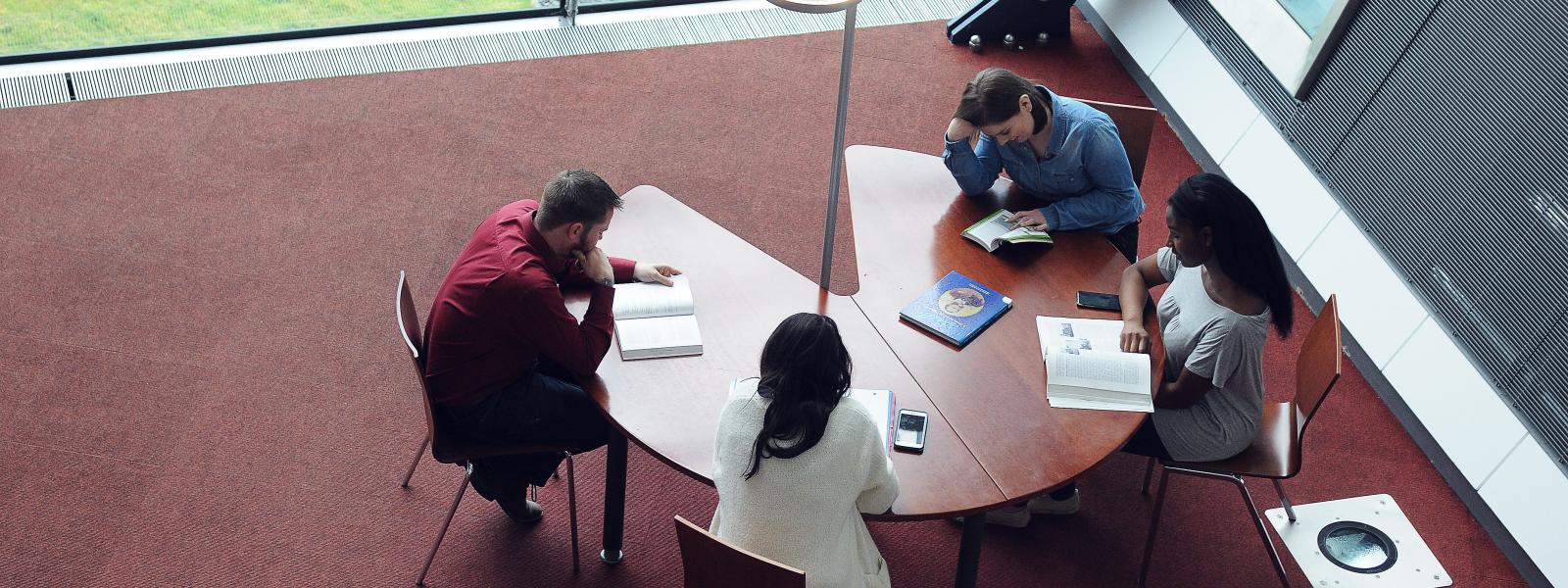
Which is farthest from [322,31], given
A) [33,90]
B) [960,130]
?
[960,130]

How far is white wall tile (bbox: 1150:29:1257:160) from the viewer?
5.41 meters

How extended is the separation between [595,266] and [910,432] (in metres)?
0.95

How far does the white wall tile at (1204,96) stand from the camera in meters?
5.41

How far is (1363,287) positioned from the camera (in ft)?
15.3

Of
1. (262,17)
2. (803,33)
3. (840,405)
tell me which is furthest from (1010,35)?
(840,405)

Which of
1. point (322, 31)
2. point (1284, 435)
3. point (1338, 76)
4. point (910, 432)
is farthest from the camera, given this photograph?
point (322, 31)

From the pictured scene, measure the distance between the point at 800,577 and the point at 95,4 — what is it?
4722 millimetres

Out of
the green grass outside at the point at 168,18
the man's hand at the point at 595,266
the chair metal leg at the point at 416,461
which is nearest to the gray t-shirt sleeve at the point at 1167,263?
the man's hand at the point at 595,266

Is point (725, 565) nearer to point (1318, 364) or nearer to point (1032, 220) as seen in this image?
point (1032, 220)

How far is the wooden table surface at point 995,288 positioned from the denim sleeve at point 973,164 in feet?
0.21

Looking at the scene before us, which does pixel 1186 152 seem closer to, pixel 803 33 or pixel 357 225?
pixel 803 33

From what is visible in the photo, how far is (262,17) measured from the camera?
5.85 meters

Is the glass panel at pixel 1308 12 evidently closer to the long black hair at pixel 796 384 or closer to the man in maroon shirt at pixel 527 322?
the man in maroon shirt at pixel 527 322

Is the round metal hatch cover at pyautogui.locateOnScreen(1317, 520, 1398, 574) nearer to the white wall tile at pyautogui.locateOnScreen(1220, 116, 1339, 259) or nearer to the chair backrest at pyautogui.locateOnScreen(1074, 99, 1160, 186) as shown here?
the chair backrest at pyautogui.locateOnScreen(1074, 99, 1160, 186)
